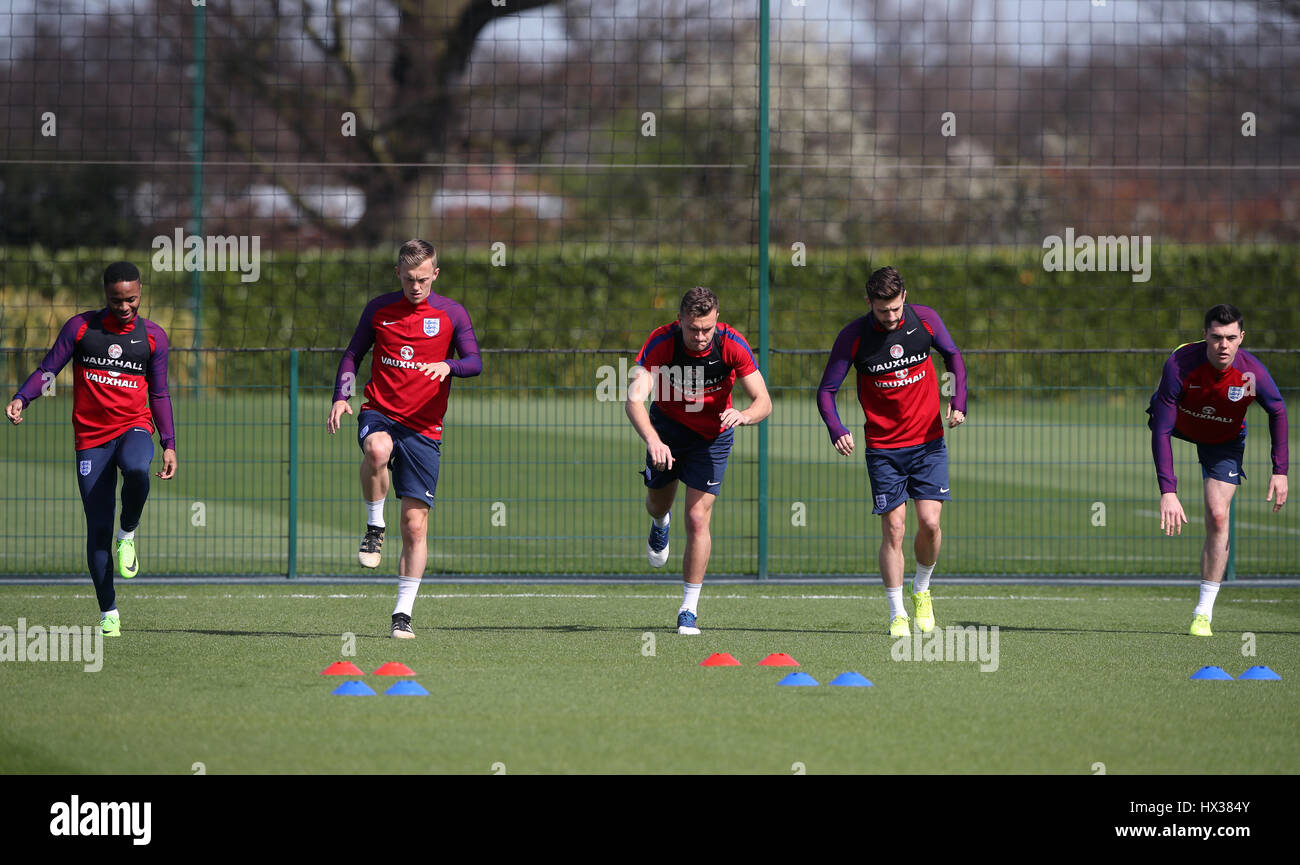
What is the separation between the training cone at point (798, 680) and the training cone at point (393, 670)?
1761 millimetres

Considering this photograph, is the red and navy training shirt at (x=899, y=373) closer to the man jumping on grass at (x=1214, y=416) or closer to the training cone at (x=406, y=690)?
the man jumping on grass at (x=1214, y=416)

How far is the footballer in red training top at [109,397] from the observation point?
29.5ft

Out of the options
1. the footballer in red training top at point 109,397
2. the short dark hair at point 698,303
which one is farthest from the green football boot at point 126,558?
the short dark hair at point 698,303

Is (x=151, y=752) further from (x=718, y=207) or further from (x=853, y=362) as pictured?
(x=718, y=207)

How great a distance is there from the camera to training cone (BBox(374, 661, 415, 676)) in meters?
7.83

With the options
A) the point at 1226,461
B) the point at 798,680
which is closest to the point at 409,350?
the point at 798,680

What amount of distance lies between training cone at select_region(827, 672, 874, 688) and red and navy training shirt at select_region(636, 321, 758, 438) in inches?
78.3

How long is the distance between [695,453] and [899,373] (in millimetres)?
1238

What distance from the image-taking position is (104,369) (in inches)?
354

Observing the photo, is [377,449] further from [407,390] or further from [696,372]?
[696,372]
